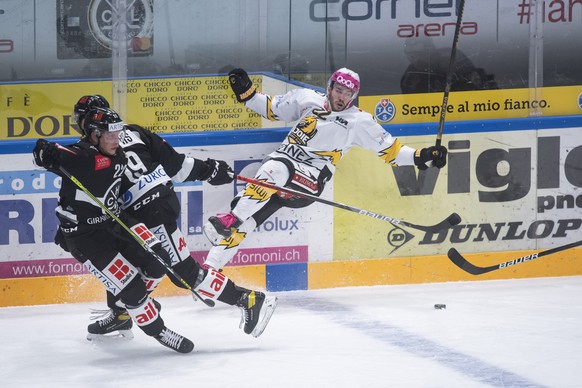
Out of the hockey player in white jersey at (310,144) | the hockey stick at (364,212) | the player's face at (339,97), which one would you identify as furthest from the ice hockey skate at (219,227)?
the player's face at (339,97)

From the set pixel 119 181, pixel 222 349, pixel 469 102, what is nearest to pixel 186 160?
pixel 119 181

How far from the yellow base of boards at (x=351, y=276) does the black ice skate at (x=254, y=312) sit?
1.17 metres

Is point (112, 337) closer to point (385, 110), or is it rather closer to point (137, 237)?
point (137, 237)

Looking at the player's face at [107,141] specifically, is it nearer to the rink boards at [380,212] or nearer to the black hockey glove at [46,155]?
the black hockey glove at [46,155]

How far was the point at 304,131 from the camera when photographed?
18.0 feet

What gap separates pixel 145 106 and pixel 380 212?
4.65 feet

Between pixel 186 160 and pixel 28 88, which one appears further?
pixel 28 88

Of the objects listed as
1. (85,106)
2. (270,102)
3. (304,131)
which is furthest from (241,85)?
(85,106)

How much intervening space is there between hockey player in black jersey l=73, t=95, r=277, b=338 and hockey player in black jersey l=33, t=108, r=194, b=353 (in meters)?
0.13

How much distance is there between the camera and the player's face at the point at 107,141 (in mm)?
4215

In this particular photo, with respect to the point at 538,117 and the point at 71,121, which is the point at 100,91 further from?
the point at 538,117

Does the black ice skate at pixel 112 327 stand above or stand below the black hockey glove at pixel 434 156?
below

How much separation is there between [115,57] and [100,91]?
196mm

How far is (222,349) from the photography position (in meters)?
4.45
